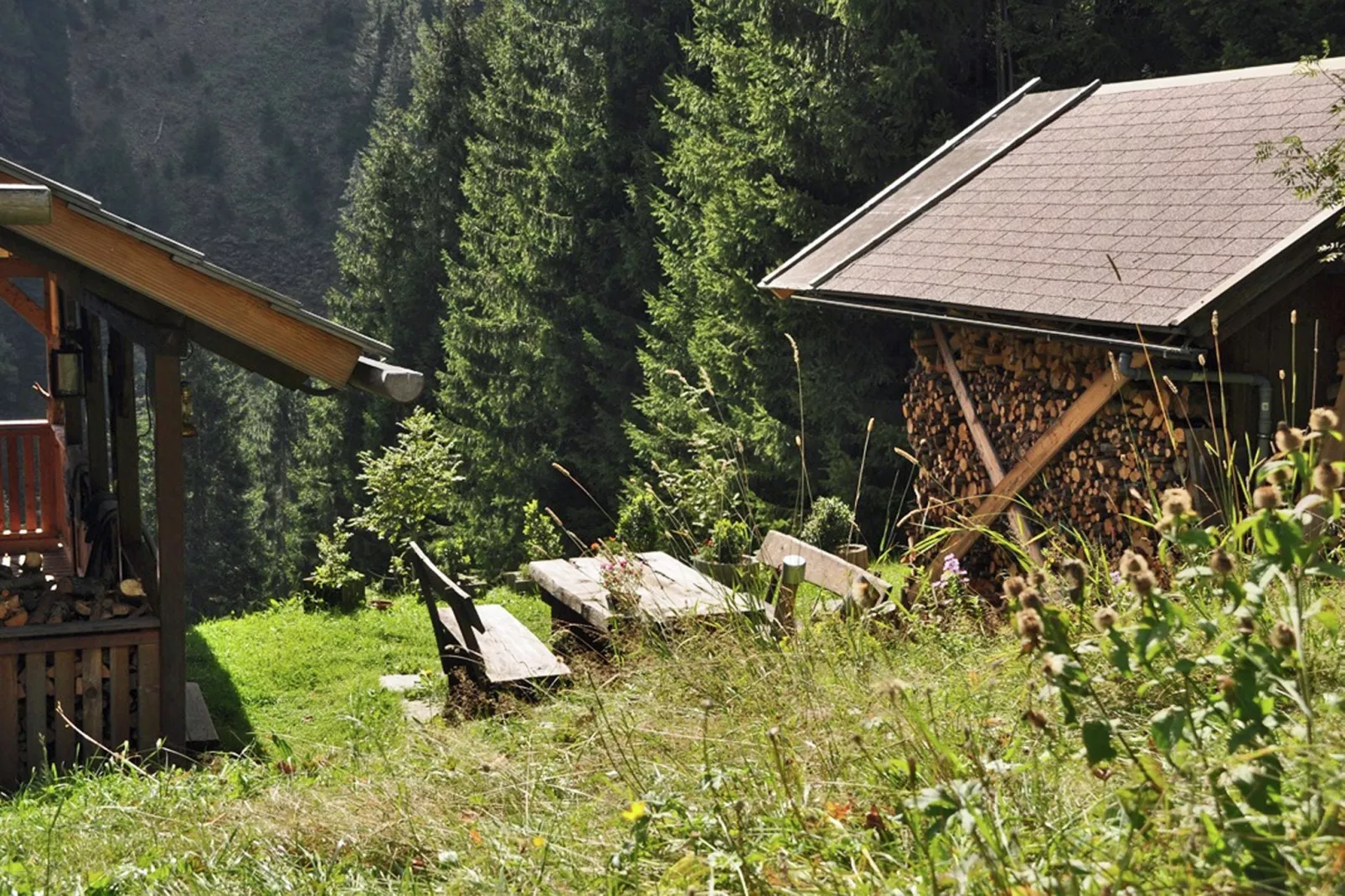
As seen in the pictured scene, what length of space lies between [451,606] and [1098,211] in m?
4.52

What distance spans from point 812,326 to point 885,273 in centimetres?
845

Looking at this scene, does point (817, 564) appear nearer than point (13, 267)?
Yes

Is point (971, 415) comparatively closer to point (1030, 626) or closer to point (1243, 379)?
point (1243, 379)

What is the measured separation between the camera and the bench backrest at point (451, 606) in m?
6.02

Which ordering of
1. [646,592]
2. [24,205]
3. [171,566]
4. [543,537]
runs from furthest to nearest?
[543,537], [171,566], [646,592], [24,205]

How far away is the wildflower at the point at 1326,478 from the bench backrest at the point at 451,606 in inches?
161

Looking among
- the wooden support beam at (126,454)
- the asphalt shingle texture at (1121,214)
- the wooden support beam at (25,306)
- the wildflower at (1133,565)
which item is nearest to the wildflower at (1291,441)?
the wildflower at (1133,565)

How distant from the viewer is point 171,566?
7012 millimetres

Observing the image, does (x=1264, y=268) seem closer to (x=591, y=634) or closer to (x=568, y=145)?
(x=591, y=634)

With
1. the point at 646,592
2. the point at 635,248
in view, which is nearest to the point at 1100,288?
the point at 646,592

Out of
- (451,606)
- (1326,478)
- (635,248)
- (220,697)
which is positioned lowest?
(635,248)

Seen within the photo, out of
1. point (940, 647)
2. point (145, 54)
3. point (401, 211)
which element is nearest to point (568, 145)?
point (401, 211)

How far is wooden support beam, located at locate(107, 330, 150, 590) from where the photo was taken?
30.3ft

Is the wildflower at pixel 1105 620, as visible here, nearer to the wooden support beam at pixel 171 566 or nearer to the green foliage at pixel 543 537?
the wooden support beam at pixel 171 566
